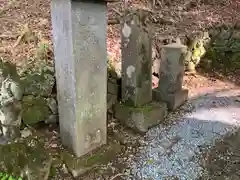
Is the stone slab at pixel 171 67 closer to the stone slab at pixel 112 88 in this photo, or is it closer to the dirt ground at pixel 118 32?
the stone slab at pixel 112 88

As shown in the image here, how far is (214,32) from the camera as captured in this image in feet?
23.7

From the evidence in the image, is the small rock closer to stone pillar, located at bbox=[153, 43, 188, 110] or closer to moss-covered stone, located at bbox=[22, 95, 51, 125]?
moss-covered stone, located at bbox=[22, 95, 51, 125]

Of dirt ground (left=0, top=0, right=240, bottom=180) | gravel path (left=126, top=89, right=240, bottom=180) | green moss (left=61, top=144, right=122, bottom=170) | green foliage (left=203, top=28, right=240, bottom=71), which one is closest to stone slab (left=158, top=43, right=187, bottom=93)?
gravel path (left=126, top=89, right=240, bottom=180)

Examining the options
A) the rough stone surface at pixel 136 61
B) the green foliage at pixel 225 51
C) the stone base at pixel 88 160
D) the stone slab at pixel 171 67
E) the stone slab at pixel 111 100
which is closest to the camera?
the stone base at pixel 88 160

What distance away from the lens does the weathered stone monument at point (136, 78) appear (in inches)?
154

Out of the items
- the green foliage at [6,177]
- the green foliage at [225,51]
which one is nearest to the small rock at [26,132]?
the green foliage at [6,177]

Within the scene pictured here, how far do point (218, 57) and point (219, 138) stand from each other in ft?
11.3

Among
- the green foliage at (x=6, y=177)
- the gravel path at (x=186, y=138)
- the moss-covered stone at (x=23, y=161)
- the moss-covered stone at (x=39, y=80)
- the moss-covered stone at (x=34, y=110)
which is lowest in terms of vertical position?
the gravel path at (x=186, y=138)

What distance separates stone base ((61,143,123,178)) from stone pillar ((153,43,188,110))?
143 cm

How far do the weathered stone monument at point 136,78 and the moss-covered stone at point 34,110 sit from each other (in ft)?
3.42

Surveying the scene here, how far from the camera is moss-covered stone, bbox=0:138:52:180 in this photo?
2941 mm

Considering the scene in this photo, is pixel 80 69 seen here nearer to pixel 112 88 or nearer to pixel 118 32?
pixel 112 88

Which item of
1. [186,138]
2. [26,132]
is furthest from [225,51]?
[26,132]

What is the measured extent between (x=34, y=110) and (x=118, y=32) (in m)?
3.36
